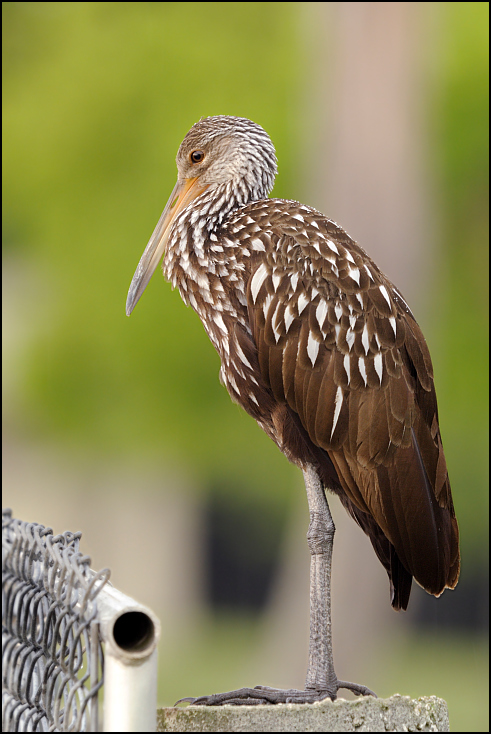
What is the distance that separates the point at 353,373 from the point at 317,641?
86 centimetres

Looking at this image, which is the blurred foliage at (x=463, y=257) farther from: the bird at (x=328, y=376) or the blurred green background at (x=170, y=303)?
the bird at (x=328, y=376)

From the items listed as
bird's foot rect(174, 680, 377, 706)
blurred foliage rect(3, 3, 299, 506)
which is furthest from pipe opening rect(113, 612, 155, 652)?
blurred foliage rect(3, 3, 299, 506)

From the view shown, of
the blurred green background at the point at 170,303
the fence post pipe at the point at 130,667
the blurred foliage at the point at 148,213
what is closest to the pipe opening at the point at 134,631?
the fence post pipe at the point at 130,667

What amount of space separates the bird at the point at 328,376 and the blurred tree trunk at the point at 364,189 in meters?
4.95

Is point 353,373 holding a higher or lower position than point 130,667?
higher

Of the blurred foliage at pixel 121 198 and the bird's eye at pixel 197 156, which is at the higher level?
the blurred foliage at pixel 121 198

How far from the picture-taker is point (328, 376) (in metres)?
3.11

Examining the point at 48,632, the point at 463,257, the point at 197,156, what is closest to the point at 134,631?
the point at 48,632

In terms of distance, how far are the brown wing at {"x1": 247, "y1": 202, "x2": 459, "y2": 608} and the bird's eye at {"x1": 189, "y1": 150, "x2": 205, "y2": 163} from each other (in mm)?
605

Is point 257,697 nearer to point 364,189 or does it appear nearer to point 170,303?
point 364,189

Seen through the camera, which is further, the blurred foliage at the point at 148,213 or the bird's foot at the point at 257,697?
the blurred foliage at the point at 148,213

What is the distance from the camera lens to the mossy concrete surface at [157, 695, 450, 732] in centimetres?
222

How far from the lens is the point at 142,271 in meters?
3.59

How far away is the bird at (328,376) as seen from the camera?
309cm
